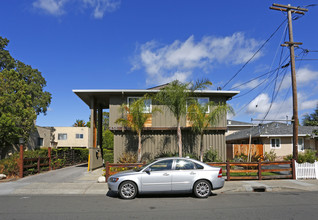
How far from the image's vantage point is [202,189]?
8.79 m

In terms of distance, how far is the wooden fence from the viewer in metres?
13.9

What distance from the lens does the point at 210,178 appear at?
884cm

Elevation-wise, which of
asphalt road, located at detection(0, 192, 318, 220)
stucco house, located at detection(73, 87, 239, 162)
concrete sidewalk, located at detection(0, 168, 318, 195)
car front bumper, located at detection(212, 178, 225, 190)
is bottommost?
concrete sidewalk, located at detection(0, 168, 318, 195)

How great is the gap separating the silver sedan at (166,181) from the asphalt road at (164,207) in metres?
0.32

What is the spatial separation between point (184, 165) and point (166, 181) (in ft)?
2.87

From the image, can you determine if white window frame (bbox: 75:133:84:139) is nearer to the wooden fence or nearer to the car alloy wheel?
the wooden fence

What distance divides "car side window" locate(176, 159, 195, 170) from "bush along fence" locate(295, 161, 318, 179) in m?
6.94

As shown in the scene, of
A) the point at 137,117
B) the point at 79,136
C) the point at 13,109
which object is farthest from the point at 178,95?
the point at 79,136

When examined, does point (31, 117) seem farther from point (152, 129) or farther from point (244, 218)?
point (244, 218)

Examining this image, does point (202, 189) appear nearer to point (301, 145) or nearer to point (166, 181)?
point (166, 181)

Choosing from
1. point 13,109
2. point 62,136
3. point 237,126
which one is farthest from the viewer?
point 62,136

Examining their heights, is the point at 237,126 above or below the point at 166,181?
above

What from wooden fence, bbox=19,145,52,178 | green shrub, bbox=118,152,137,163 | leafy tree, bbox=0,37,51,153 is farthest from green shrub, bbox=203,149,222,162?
leafy tree, bbox=0,37,51,153

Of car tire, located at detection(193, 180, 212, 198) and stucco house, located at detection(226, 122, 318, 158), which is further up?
stucco house, located at detection(226, 122, 318, 158)
